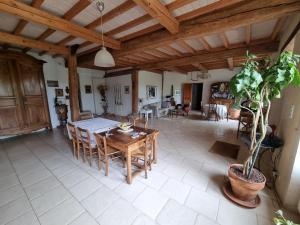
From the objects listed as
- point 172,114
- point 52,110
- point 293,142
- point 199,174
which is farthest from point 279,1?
point 52,110

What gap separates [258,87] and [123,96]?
6027 mm

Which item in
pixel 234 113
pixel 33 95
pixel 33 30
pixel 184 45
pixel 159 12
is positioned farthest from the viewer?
pixel 234 113

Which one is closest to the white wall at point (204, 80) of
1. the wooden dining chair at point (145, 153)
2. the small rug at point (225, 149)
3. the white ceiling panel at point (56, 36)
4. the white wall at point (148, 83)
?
the white wall at point (148, 83)

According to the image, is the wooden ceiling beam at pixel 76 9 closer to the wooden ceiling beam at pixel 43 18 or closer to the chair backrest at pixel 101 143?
the wooden ceiling beam at pixel 43 18

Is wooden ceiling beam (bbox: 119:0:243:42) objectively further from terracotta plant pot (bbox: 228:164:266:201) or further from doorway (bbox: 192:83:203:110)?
doorway (bbox: 192:83:203:110)

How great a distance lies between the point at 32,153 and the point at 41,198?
5.85 ft

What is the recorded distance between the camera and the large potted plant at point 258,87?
134 centimetres

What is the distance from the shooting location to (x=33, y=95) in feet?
14.0

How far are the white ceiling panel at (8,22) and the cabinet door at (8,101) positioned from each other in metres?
1.39

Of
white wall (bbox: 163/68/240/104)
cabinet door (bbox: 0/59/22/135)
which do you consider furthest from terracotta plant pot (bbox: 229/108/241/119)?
cabinet door (bbox: 0/59/22/135)

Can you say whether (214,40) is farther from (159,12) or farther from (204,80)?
(204,80)

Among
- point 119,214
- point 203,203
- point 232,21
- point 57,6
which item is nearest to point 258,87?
point 232,21

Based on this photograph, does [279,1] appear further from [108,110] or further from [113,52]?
[108,110]

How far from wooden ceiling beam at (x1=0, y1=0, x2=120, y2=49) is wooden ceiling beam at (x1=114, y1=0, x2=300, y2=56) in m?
1.19
